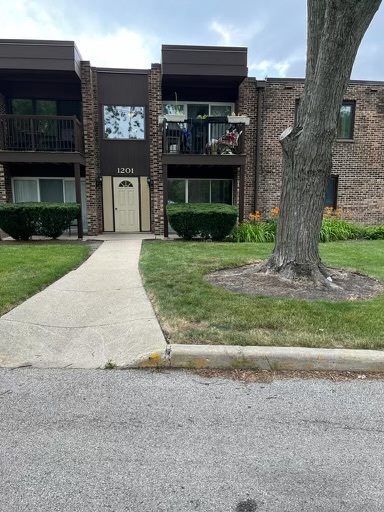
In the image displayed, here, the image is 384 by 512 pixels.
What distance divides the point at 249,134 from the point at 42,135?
7.68 metres

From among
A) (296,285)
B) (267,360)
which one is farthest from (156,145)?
(267,360)

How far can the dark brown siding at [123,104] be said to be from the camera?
14242 mm

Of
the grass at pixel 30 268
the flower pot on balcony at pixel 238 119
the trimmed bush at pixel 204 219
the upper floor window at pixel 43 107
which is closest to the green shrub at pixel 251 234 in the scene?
the trimmed bush at pixel 204 219

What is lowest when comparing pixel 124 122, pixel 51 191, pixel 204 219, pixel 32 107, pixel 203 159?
pixel 204 219

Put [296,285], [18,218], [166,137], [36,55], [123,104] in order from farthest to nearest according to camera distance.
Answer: [123,104] < [166,137] < [36,55] < [18,218] < [296,285]

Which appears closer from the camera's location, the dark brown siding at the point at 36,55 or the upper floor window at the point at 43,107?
the dark brown siding at the point at 36,55

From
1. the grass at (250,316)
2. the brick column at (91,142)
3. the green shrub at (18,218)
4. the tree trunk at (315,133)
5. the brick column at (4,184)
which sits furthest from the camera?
the brick column at (4,184)

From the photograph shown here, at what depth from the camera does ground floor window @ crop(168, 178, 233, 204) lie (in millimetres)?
15078

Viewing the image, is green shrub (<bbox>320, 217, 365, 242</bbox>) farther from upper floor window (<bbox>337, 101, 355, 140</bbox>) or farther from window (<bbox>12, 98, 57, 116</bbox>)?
window (<bbox>12, 98, 57, 116</bbox>)

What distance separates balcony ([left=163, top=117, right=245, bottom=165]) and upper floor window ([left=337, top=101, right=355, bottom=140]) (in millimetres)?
4614

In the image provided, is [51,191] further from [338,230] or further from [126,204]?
[338,230]

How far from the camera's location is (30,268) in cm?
746

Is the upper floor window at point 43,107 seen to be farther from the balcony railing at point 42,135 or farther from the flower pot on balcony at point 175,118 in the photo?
the flower pot on balcony at point 175,118

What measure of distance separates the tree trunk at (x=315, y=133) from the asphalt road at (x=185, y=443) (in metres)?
3.12
